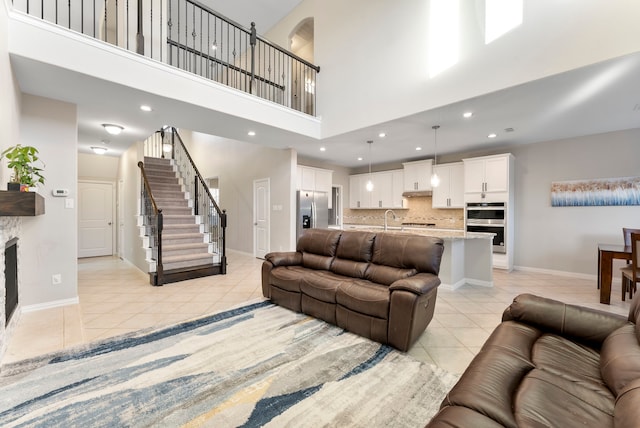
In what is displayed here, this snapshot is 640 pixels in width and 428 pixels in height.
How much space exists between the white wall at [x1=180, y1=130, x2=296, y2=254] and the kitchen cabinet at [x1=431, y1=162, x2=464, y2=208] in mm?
3536

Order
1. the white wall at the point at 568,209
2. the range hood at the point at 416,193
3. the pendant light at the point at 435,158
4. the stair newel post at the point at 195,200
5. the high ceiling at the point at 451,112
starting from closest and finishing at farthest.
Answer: the high ceiling at the point at 451,112, the pendant light at the point at 435,158, the white wall at the point at 568,209, the stair newel post at the point at 195,200, the range hood at the point at 416,193

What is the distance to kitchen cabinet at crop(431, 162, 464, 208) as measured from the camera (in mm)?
6227

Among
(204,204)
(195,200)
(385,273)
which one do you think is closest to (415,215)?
(385,273)

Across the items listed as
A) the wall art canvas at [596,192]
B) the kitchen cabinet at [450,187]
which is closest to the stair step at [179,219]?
the kitchen cabinet at [450,187]

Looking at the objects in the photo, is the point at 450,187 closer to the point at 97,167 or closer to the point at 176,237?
the point at 176,237

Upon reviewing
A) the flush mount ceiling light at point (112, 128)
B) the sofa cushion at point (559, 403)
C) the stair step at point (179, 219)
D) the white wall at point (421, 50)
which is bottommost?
the sofa cushion at point (559, 403)

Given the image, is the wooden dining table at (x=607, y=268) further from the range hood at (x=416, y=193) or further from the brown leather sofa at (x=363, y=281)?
the range hood at (x=416, y=193)

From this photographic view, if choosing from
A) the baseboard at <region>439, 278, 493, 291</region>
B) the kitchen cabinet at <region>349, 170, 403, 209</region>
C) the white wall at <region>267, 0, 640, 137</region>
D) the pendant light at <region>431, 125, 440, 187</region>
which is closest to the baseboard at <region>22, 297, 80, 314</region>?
the white wall at <region>267, 0, 640, 137</region>

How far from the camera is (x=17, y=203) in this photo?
2.08m

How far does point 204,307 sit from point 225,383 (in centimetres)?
167

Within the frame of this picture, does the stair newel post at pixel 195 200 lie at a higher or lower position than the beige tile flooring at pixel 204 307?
higher

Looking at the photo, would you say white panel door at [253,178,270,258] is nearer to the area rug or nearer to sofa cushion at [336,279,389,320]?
the area rug

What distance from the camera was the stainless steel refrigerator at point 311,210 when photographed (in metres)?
6.43

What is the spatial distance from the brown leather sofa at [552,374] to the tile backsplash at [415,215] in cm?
514
